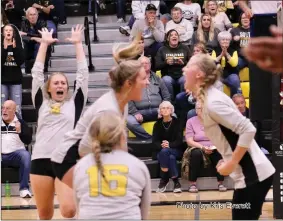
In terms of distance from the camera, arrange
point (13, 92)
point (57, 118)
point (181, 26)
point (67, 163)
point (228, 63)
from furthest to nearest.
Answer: point (181, 26) < point (228, 63) < point (13, 92) < point (57, 118) < point (67, 163)

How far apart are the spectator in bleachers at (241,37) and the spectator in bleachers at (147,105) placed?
4.53 ft

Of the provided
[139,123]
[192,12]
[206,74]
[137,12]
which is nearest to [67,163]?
[206,74]

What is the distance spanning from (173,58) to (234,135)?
5.85 m

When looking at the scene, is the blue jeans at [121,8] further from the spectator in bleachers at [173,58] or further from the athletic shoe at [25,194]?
the athletic shoe at [25,194]

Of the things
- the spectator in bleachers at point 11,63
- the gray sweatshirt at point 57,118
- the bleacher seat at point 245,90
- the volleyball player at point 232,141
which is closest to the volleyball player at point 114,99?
the volleyball player at point 232,141

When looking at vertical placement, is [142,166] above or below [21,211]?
above

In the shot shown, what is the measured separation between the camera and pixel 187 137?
380 inches

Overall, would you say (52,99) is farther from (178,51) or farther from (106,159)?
(178,51)

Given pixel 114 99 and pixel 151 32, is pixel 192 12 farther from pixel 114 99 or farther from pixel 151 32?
pixel 114 99

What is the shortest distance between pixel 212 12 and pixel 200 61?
6.95m

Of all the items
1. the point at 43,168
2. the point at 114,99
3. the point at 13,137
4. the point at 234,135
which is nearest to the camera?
the point at 114,99

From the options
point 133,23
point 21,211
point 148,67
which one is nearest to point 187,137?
point 148,67

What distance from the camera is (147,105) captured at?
1048 cm

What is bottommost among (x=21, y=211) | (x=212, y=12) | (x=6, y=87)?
(x=21, y=211)
